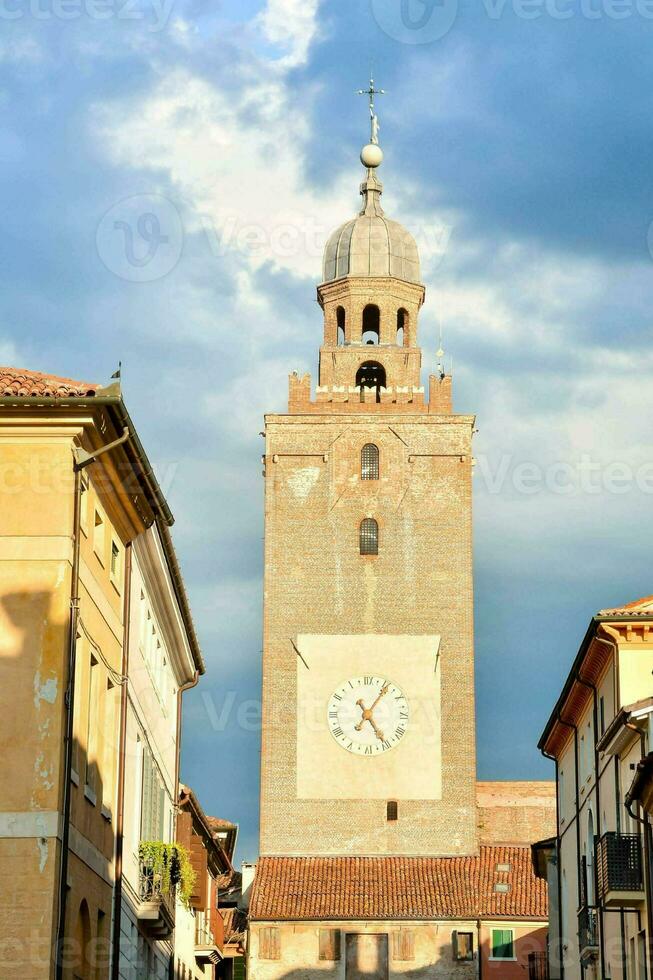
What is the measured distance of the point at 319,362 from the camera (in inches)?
2552

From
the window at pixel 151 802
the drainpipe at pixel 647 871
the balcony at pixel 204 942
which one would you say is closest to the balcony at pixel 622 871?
the drainpipe at pixel 647 871

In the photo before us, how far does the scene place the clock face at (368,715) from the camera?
198 ft

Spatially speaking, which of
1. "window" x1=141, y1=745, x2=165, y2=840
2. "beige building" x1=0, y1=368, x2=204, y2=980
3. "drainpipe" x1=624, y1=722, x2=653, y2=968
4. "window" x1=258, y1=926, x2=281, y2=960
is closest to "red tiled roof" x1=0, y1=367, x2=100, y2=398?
"beige building" x1=0, y1=368, x2=204, y2=980

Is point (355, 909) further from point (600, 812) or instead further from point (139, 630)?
point (139, 630)

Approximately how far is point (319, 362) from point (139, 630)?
36.7 m

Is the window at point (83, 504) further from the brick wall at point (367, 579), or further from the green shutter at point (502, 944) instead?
the green shutter at point (502, 944)

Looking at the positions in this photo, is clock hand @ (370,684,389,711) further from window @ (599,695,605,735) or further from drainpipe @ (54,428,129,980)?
drainpipe @ (54,428,129,980)

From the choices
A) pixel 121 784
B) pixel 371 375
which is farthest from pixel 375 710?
pixel 121 784

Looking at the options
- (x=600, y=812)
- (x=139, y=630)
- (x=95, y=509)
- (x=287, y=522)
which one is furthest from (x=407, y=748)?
(x=95, y=509)

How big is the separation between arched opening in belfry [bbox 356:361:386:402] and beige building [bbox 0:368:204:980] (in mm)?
39641

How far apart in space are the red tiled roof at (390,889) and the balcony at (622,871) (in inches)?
1109

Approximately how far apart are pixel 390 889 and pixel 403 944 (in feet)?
5.92

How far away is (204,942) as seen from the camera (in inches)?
1725

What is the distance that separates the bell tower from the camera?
5975 centimetres
